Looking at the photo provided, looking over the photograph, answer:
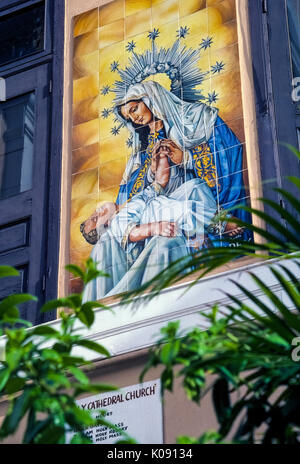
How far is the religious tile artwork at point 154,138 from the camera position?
5441 millimetres

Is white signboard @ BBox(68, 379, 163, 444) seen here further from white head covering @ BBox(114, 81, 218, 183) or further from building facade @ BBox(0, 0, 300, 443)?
white head covering @ BBox(114, 81, 218, 183)

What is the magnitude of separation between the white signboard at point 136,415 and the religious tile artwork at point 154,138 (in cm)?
70

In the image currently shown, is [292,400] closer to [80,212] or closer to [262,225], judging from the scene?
[262,225]

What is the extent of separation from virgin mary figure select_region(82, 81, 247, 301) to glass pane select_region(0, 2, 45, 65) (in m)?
1.28

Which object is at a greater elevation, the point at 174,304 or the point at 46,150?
the point at 46,150

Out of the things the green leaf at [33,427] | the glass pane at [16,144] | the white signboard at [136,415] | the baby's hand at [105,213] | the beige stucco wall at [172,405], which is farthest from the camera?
the glass pane at [16,144]

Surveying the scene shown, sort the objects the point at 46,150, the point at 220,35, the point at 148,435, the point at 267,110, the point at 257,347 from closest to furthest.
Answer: the point at 257,347, the point at 148,435, the point at 267,110, the point at 220,35, the point at 46,150

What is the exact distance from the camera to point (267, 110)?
5398 mm

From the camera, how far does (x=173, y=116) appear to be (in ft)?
19.0

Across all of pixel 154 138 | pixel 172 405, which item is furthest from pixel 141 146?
pixel 172 405

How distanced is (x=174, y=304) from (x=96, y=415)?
2.45 ft

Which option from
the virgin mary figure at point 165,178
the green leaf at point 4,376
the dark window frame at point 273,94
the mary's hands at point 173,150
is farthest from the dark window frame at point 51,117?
the green leaf at point 4,376

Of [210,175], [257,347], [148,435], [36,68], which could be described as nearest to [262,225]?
[210,175]

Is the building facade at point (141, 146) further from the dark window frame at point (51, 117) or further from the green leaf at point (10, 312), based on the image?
the green leaf at point (10, 312)
